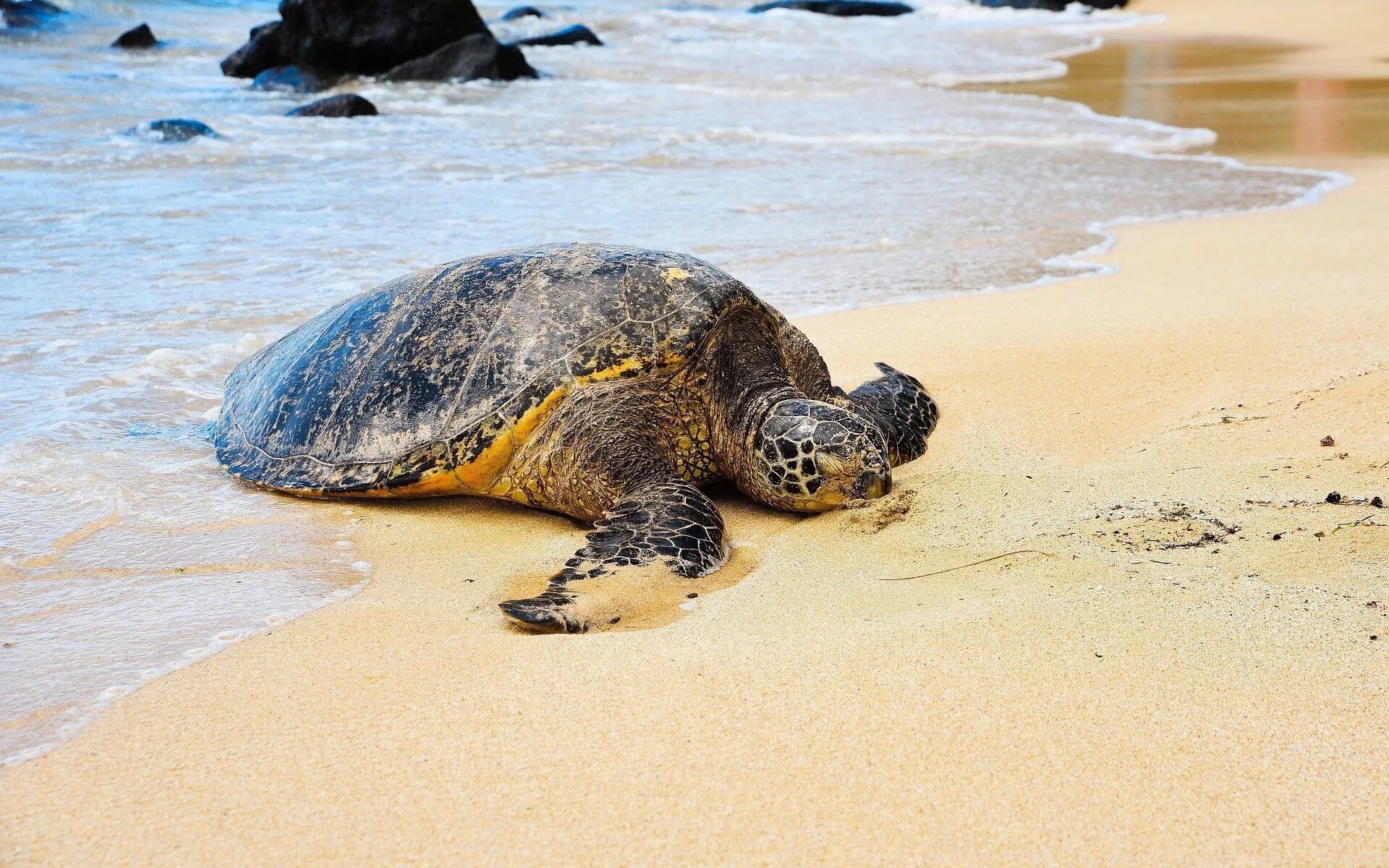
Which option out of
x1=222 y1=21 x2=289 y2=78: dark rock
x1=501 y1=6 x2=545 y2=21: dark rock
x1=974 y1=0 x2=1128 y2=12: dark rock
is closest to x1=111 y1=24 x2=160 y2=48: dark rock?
x1=222 y1=21 x2=289 y2=78: dark rock

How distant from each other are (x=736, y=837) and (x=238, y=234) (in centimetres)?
652

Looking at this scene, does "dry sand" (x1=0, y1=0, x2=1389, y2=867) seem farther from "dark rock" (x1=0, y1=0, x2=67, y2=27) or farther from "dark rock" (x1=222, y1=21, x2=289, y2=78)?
"dark rock" (x1=0, y1=0, x2=67, y2=27)

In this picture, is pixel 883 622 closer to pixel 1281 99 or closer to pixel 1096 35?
pixel 1281 99

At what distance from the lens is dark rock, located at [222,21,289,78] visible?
55.5 ft

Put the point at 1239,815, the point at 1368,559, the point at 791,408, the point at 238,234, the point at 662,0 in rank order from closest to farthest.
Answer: the point at 1239,815
the point at 1368,559
the point at 791,408
the point at 238,234
the point at 662,0

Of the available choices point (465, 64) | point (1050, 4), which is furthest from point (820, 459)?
point (1050, 4)

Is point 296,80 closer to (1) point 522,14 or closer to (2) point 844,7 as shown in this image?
(1) point 522,14

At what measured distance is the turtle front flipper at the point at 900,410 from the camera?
3.70 meters

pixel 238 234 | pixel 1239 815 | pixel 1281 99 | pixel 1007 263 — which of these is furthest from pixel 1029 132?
pixel 1239 815

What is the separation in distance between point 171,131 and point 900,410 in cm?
972

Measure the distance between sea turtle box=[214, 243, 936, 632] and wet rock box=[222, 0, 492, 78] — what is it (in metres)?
14.3

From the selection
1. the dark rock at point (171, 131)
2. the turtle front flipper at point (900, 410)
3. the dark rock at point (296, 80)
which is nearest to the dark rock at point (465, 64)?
the dark rock at point (296, 80)

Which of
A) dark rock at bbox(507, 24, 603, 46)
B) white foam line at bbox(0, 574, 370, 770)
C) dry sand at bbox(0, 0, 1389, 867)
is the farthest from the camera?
dark rock at bbox(507, 24, 603, 46)

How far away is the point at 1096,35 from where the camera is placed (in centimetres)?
2494
